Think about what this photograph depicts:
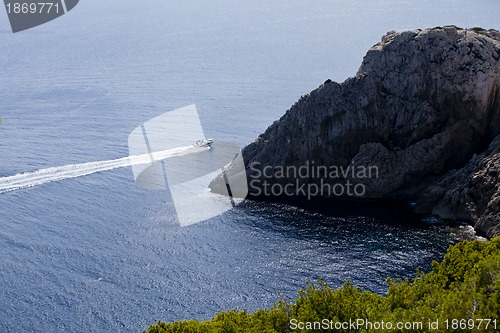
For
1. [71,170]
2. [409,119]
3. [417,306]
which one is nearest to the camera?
[417,306]

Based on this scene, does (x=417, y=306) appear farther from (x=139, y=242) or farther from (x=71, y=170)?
(x=71, y=170)

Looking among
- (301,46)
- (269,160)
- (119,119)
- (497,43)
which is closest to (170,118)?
(119,119)

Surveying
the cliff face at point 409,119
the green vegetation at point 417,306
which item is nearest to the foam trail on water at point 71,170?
the cliff face at point 409,119

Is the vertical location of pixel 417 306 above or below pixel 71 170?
above

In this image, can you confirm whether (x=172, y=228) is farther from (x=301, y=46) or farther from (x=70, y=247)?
(x=301, y=46)

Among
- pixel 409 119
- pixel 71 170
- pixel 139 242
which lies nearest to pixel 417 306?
pixel 139 242

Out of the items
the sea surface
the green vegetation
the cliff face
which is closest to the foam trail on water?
the sea surface
